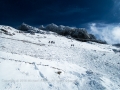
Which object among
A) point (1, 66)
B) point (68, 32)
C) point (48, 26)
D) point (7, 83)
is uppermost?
point (48, 26)

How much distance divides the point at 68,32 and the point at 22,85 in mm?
47744

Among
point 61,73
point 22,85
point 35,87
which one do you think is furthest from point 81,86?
point 22,85

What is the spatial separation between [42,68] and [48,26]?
61.6m

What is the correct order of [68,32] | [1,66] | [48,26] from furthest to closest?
1. [48,26]
2. [68,32]
3. [1,66]

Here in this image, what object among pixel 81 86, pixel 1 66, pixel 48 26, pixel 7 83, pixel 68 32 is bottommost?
pixel 81 86

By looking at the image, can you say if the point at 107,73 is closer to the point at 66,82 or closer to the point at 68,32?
the point at 66,82

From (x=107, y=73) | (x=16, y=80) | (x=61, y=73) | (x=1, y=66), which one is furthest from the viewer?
(x=107, y=73)

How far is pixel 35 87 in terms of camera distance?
247 inches

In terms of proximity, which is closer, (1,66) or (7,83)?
(7,83)

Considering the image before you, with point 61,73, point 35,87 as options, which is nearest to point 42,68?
point 61,73

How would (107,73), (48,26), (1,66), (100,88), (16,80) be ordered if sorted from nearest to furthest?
(16,80)
(100,88)
(1,66)
(107,73)
(48,26)

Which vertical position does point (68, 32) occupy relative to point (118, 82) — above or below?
above

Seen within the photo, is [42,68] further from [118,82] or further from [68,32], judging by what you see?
[68,32]

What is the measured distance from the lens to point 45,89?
6285 mm
